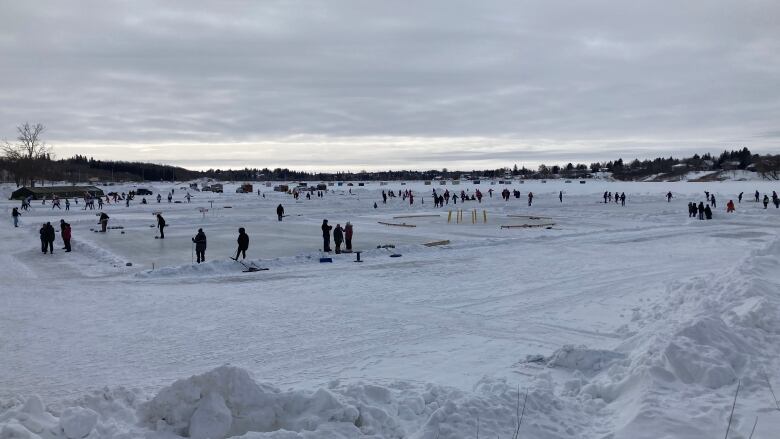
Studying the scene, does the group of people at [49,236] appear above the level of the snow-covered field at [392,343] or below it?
above

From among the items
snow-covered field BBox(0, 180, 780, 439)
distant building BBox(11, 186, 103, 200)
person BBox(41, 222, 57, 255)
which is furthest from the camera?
distant building BBox(11, 186, 103, 200)

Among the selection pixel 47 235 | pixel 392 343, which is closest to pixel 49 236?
pixel 47 235

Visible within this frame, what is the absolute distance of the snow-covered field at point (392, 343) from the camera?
594 cm

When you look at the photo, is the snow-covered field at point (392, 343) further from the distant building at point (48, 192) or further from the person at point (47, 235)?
the distant building at point (48, 192)

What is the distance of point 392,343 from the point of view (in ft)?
32.4

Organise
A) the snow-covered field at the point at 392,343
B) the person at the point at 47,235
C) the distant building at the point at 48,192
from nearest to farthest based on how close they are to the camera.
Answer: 1. the snow-covered field at the point at 392,343
2. the person at the point at 47,235
3. the distant building at the point at 48,192

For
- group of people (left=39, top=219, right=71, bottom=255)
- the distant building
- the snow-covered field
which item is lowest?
the snow-covered field

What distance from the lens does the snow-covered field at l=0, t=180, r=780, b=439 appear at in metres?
5.94

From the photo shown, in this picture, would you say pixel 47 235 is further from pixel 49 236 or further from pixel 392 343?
pixel 392 343

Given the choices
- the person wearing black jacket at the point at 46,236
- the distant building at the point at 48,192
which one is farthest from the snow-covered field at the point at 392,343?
the distant building at the point at 48,192

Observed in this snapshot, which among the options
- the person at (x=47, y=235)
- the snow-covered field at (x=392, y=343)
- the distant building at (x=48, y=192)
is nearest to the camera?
the snow-covered field at (x=392, y=343)

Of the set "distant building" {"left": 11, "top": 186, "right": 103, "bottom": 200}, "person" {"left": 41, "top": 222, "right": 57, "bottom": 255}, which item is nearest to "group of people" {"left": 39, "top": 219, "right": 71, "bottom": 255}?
"person" {"left": 41, "top": 222, "right": 57, "bottom": 255}

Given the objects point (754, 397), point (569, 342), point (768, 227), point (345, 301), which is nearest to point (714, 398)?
point (754, 397)

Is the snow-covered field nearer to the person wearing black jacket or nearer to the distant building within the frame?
the person wearing black jacket
